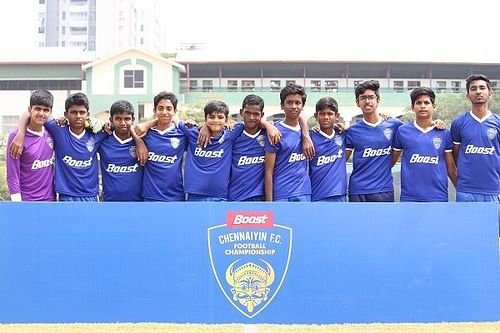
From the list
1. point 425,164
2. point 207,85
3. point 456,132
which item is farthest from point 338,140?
point 207,85

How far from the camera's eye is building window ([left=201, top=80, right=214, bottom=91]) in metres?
45.6

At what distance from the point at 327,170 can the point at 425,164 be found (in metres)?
0.93

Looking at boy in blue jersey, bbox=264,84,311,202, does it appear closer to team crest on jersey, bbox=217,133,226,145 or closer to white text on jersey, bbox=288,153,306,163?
white text on jersey, bbox=288,153,306,163

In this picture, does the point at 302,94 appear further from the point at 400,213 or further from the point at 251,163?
the point at 400,213

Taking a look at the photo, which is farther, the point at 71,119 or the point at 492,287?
the point at 71,119

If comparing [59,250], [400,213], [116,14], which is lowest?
[59,250]

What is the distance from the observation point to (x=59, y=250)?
4371 millimetres

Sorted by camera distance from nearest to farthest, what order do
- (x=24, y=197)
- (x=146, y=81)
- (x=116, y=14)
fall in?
(x=24, y=197) → (x=146, y=81) → (x=116, y=14)

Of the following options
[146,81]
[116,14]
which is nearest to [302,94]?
[146,81]

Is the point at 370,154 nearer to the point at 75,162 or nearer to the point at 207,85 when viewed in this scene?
the point at 75,162

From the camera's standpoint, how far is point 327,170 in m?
5.39

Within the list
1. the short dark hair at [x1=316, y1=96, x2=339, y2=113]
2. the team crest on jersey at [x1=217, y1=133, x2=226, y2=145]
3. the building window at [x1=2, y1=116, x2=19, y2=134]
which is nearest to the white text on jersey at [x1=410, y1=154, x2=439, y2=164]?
the short dark hair at [x1=316, y1=96, x2=339, y2=113]

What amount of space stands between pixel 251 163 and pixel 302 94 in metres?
0.82

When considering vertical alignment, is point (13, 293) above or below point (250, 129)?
below
